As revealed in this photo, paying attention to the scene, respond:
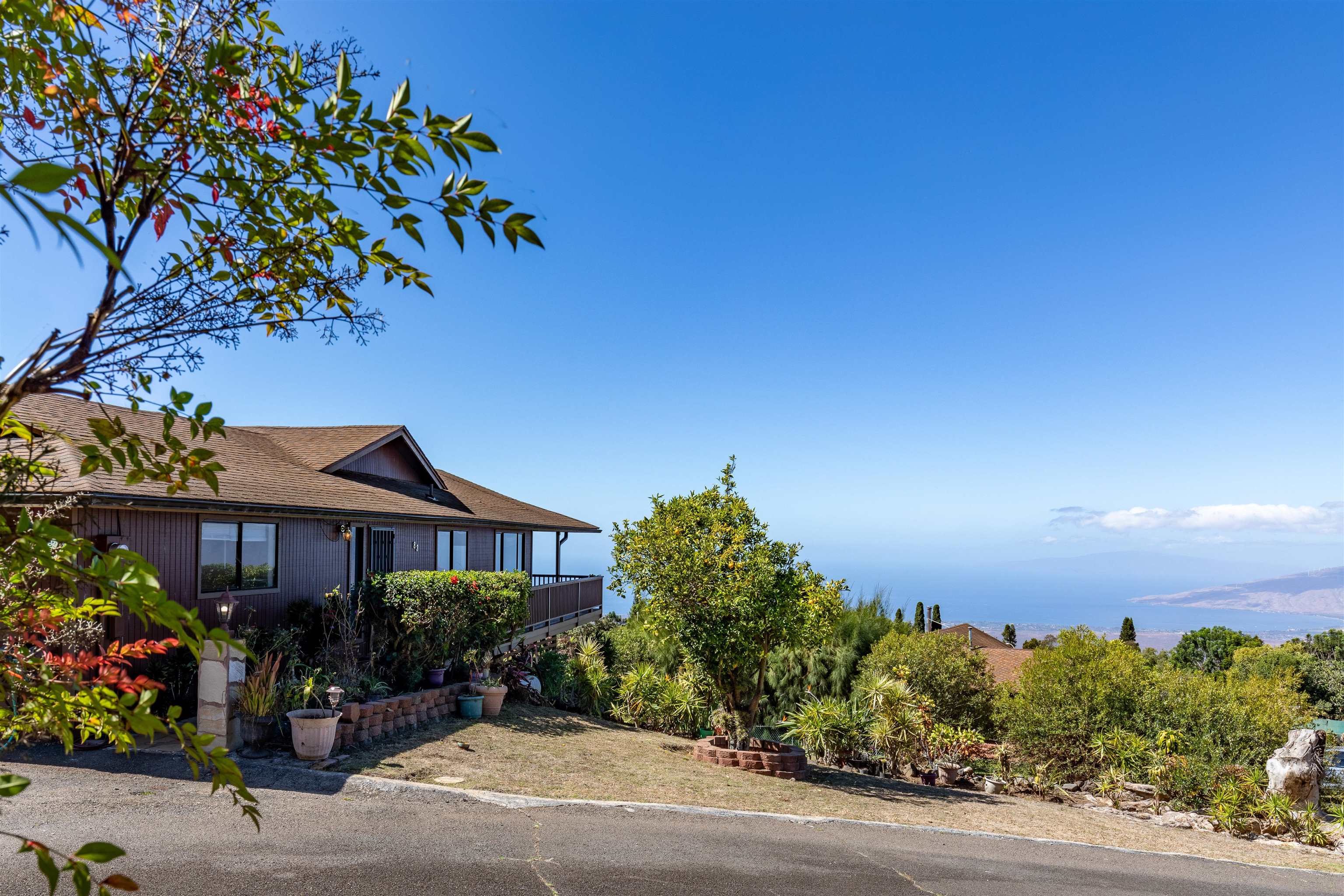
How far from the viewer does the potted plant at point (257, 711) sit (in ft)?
33.4

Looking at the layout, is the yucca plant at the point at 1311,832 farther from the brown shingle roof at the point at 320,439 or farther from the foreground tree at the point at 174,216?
the brown shingle roof at the point at 320,439

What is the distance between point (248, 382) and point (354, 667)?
9.70m

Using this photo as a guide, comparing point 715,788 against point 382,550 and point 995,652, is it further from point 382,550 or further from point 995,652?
point 995,652

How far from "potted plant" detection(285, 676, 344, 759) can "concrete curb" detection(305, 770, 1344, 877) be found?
1.55 feet

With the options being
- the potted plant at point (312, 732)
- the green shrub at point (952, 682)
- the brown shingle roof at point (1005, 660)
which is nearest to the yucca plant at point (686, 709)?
the green shrub at point (952, 682)

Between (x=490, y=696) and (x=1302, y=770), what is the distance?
13699mm

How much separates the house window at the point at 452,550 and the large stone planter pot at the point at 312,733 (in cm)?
1077

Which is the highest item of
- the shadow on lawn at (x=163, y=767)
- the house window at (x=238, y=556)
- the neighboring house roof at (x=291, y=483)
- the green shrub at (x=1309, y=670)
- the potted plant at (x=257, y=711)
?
the neighboring house roof at (x=291, y=483)

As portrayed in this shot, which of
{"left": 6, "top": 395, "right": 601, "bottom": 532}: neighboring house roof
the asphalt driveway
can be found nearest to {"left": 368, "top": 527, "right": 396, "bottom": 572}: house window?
{"left": 6, "top": 395, "right": 601, "bottom": 532}: neighboring house roof

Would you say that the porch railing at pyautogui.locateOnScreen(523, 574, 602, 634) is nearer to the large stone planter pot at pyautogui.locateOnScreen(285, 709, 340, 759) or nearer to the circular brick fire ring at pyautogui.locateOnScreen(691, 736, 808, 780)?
the circular brick fire ring at pyautogui.locateOnScreen(691, 736, 808, 780)

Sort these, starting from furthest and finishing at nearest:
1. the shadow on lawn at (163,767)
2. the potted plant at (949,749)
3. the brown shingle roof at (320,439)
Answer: the brown shingle roof at (320,439) → the potted plant at (949,749) → the shadow on lawn at (163,767)

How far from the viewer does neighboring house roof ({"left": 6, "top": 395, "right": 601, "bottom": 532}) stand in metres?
11.0

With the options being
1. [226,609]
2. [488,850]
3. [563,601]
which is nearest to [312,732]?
[226,609]

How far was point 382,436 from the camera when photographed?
814 inches
